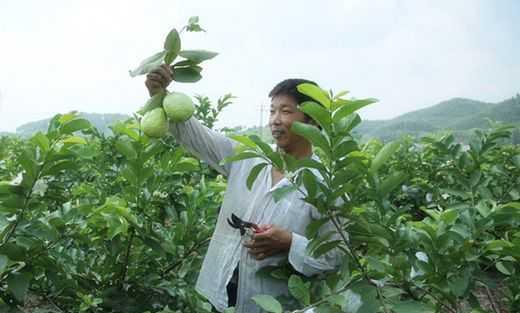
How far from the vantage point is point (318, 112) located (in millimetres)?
908

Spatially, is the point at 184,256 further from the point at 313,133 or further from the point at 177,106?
the point at 313,133

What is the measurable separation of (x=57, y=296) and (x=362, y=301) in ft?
2.61

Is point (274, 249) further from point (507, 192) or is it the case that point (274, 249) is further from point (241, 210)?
point (507, 192)

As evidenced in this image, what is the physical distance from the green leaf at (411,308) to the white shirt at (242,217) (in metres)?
0.37

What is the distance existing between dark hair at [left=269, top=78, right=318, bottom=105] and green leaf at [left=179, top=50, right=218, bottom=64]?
357 mm

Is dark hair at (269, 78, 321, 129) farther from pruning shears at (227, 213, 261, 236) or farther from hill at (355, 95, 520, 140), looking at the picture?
hill at (355, 95, 520, 140)

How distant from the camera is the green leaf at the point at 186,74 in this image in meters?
1.16

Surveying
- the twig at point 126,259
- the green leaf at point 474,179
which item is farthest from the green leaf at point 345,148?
the green leaf at point 474,179

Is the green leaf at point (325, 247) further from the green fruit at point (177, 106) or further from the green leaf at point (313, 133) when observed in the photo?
the green fruit at point (177, 106)

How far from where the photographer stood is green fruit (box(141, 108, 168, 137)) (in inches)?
43.8

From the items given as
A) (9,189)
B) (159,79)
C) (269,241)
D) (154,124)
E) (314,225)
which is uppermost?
(159,79)

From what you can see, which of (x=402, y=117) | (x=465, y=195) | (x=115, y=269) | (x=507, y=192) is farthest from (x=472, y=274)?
(x=402, y=117)

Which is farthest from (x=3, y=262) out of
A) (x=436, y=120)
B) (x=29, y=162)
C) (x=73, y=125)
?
(x=436, y=120)

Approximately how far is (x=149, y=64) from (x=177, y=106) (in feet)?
0.37
